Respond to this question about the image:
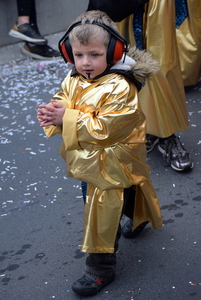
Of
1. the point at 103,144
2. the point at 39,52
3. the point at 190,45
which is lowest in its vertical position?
the point at 39,52

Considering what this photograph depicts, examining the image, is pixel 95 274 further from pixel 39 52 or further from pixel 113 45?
pixel 39 52

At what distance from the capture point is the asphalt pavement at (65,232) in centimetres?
241

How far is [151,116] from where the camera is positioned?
343cm

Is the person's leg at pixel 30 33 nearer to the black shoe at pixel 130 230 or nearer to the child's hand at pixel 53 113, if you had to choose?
the black shoe at pixel 130 230

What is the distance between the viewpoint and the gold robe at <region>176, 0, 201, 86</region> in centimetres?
457

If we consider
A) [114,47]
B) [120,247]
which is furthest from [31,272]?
[114,47]

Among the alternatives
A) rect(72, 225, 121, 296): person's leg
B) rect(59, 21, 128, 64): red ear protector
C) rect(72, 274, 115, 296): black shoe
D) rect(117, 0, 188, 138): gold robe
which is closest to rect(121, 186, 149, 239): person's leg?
rect(72, 225, 121, 296): person's leg

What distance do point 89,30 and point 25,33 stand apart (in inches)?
172

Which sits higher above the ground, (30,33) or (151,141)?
(30,33)

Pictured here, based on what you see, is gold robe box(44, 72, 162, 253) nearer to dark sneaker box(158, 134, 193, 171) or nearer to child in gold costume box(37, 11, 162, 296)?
child in gold costume box(37, 11, 162, 296)

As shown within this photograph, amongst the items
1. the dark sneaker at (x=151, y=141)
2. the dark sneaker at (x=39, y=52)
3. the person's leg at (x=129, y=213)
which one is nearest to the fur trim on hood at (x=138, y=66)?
the person's leg at (x=129, y=213)

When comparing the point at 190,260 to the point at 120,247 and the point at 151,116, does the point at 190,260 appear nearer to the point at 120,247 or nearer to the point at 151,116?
the point at 120,247

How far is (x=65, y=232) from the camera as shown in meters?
2.90

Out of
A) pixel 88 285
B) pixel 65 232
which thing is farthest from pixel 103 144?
pixel 65 232
